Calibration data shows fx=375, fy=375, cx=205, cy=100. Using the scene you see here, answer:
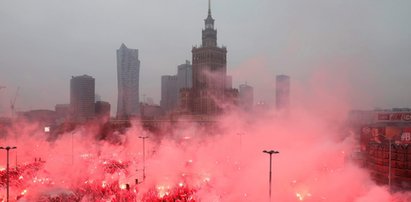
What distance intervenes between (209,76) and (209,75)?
0.27m

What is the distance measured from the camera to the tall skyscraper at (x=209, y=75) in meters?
94.9

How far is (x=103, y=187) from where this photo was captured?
32688 millimetres

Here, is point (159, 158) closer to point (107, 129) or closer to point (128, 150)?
point (128, 150)

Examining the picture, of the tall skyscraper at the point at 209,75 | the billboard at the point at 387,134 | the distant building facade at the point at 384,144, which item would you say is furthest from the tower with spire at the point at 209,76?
the billboard at the point at 387,134

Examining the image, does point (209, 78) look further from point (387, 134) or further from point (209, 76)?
point (387, 134)

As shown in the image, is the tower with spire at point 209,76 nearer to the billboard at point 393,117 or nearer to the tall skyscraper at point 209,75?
the tall skyscraper at point 209,75

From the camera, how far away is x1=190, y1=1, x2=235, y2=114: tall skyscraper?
9488 centimetres

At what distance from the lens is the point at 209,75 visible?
96938mm

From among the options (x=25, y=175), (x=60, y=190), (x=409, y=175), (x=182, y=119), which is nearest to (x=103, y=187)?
(x=60, y=190)

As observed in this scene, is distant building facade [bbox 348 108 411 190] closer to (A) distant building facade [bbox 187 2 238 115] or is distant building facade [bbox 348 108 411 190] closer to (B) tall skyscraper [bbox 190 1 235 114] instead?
(A) distant building facade [bbox 187 2 238 115]

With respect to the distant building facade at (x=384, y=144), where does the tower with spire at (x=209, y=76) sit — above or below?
above

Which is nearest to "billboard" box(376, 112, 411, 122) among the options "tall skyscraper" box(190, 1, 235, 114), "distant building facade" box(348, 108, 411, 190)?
"distant building facade" box(348, 108, 411, 190)

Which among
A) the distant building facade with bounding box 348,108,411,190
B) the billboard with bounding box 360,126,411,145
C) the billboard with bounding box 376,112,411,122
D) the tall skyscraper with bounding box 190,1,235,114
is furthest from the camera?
the tall skyscraper with bounding box 190,1,235,114

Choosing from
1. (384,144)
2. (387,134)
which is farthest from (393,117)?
(384,144)
